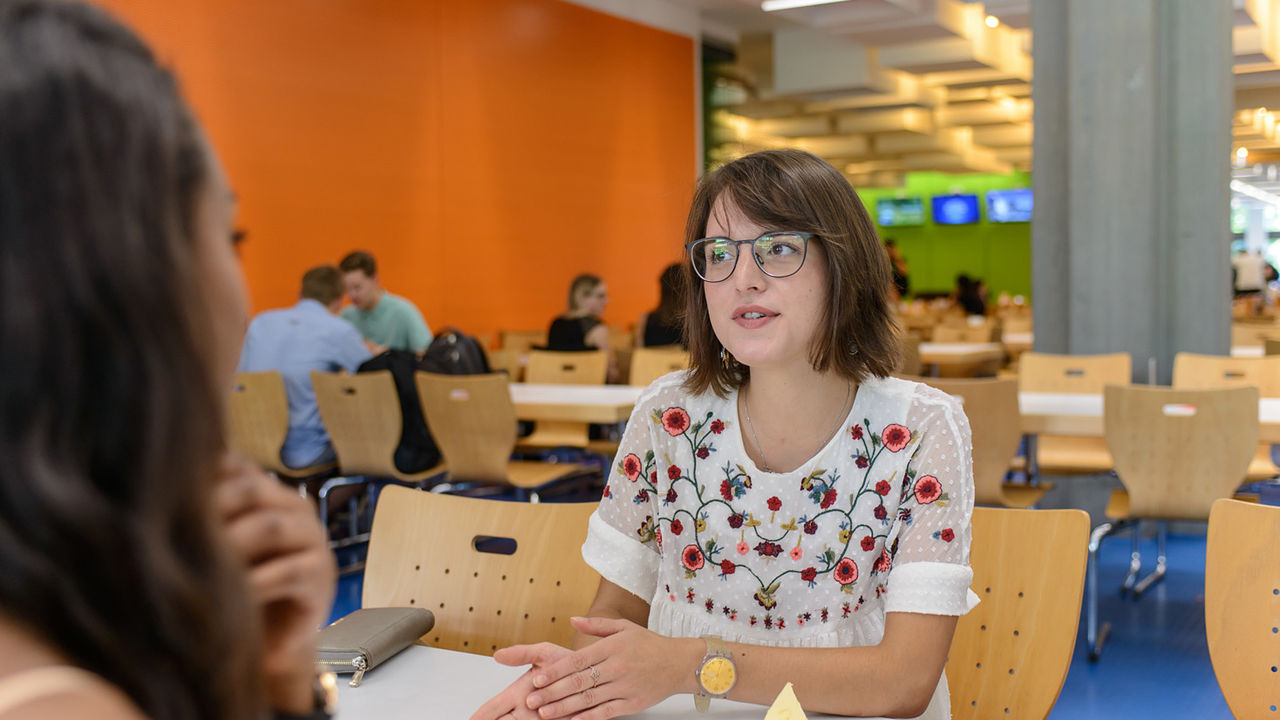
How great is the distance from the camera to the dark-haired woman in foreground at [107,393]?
402 mm

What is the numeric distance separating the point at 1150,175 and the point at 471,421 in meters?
3.26

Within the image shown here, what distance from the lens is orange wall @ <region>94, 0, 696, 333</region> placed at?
6.93m

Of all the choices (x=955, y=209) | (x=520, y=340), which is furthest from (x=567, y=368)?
(x=955, y=209)

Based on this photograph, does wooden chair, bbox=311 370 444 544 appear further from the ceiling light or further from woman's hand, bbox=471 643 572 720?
the ceiling light

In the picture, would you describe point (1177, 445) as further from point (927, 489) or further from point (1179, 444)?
point (927, 489)

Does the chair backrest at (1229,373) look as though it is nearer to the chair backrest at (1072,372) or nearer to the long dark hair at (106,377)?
the chair backrest at (1072,372)

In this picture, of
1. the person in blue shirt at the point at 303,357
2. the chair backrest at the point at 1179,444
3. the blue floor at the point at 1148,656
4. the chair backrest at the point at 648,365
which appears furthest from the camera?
the chair backrest at the point at 648,365

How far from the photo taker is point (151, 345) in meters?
0.42

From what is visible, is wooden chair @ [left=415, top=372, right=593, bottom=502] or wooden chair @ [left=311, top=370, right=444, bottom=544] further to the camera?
wooden chair @ [left=311, top=370, right=444, bottom=544]

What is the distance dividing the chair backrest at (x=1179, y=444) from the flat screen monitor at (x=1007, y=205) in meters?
18.8

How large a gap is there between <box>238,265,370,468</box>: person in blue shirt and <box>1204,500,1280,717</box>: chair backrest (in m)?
3.71

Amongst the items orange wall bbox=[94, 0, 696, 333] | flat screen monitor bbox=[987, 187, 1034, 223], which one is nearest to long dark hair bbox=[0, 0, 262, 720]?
orange wall bbox=[94, 0, 696, 333]

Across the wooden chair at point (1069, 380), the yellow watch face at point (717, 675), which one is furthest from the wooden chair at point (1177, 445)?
the yellow watch face at point (717, 675)

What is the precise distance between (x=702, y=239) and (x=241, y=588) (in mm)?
1245
